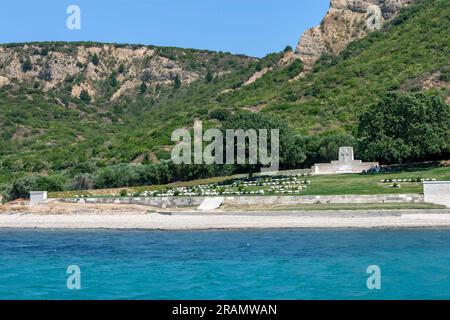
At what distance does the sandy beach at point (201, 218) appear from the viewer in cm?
3794

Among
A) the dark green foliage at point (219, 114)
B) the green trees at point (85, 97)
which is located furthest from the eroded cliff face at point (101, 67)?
the dark green foliage at point (219, 114)

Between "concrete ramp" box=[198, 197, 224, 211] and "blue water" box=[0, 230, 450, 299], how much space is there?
225 inches

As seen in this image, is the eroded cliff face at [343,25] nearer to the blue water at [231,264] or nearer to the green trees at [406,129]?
the green trees at [406,129]

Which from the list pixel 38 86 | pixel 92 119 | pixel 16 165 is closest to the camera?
pixel 16 165

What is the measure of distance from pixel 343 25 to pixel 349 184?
292 ft

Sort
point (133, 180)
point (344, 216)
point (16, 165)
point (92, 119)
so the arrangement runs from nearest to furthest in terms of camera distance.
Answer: point (344, 216)
point (133, 180)
point (16, 165)
point (92, 119)

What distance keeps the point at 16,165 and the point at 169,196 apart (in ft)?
150

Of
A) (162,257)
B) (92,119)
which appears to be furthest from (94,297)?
(92,119)

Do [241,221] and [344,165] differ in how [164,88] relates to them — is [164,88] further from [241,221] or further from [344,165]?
[241,221]

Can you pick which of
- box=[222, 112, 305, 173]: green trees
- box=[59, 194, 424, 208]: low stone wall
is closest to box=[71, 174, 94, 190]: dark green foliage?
box=[59, 194, 424, 208]: low stone wall

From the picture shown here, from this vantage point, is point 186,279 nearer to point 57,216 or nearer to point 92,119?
point 57,216

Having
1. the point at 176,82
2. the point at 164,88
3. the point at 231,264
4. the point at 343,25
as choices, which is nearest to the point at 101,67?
the point at 164,88

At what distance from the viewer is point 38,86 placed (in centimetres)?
16450

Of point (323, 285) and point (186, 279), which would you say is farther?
point (186, 279)
